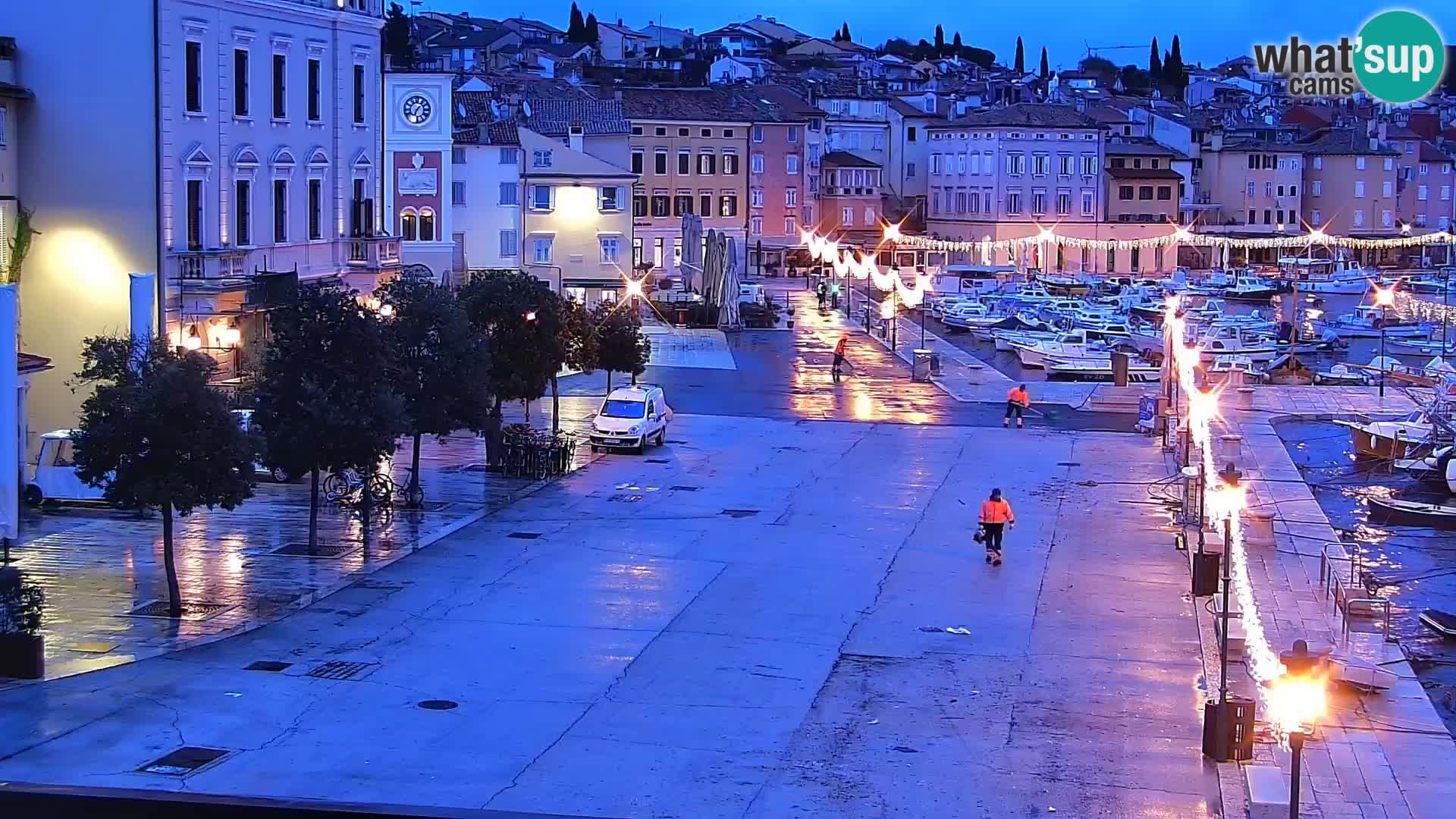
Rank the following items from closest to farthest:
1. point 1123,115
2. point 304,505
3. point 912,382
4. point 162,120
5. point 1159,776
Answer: point 1159,776, point 304,505, point 162,120, point 912,382, point 1123,115

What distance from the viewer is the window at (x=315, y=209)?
39775 mm

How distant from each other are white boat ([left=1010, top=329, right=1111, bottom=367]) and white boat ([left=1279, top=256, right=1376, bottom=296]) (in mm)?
41323

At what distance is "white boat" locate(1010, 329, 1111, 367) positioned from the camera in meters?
63.0

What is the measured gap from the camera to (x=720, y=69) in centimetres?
15288

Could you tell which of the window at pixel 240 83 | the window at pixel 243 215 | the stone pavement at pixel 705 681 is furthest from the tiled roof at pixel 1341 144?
the stone pavement at pixel 705 681

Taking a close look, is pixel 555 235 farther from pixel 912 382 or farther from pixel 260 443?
pixel 260 443

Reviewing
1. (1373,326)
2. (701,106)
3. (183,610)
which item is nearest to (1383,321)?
(1373,326)

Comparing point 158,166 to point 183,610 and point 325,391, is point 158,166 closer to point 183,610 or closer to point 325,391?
point 325,391

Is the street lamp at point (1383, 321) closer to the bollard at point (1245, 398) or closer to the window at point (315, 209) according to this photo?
the bollard at point (1245, 398)

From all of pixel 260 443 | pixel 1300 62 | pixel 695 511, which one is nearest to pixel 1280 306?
pixel 1300 62

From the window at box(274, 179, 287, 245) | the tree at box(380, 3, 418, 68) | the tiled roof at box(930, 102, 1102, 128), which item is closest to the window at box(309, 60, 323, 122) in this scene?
the window at box(274, 179, 287, 245)

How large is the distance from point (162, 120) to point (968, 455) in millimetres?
17582

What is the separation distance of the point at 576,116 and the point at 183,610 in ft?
216

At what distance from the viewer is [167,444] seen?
848 inches
